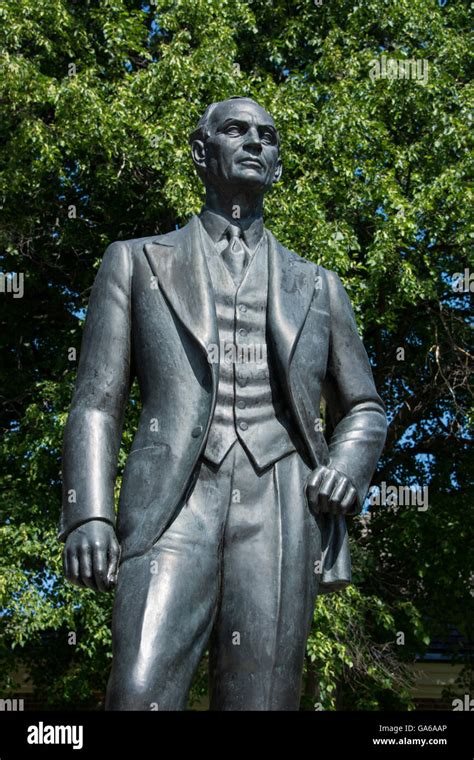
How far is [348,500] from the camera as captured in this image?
4.33 m

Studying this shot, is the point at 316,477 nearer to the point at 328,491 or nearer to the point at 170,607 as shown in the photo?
Answer: the point at 328,491

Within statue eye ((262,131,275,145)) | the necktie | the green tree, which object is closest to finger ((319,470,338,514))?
the necktie

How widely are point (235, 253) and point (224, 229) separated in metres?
0.12

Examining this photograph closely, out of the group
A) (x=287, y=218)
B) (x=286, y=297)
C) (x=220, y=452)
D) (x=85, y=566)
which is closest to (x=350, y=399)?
(x=286, y=297)

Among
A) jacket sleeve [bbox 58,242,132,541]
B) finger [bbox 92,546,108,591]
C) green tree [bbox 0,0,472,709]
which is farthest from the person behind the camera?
green tree [bbox 0,0,472,709]

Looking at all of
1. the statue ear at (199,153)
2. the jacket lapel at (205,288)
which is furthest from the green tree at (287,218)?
the jacket lapel at (205,288)

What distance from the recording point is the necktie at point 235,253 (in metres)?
4.70

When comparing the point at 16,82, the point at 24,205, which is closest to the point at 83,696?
the point at 24,205

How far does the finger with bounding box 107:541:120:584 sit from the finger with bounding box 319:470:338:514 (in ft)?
2.25

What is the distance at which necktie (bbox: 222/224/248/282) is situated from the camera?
4.70 metres

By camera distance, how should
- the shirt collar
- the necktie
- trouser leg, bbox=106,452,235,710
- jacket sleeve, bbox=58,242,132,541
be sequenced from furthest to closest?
the shirt collar < the necktie < jacket sleeve, bbox=58,242,132,541 < trouser leg, bbox=106,452,235,710

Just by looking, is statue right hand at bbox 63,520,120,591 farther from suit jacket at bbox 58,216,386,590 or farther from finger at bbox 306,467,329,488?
finger at bbox 306,467,329,488

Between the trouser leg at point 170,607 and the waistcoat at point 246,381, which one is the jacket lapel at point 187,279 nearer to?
the waistcoat at point 246,381

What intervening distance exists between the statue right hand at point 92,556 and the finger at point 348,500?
76 cm
